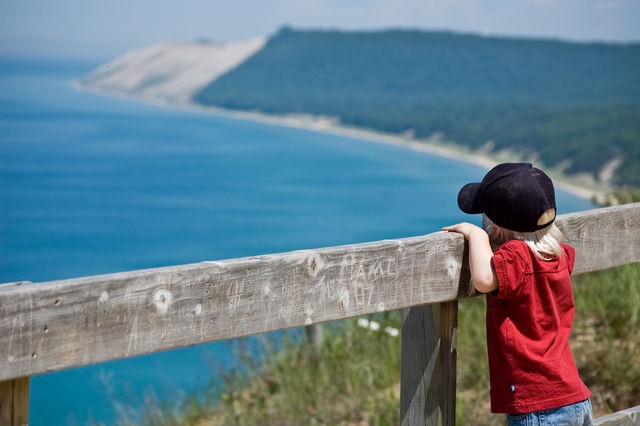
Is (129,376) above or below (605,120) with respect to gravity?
below

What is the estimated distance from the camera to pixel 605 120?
44438mm

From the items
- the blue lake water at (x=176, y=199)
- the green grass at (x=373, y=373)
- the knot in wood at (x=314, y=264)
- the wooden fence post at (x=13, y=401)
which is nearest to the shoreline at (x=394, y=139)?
the blue lake water at (x=176, y=199)

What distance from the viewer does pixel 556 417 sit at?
1702 millimetres

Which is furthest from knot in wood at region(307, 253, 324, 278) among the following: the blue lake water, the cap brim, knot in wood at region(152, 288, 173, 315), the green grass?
the blue lake water

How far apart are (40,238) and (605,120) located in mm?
33109

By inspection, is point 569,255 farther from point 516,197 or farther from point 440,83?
point 440,83

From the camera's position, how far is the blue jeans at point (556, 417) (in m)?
1.69

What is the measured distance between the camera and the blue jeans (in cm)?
169

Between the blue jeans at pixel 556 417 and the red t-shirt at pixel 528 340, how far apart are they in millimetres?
21

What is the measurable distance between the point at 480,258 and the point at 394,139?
1940 inches

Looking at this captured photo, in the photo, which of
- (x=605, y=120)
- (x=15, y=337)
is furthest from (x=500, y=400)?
(x=605, y=120)

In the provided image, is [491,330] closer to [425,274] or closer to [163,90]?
[425,274]

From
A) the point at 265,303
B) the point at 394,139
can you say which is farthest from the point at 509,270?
the point at 394,139

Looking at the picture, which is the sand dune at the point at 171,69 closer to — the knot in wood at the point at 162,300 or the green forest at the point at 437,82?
the green forest at the point at 437,82
